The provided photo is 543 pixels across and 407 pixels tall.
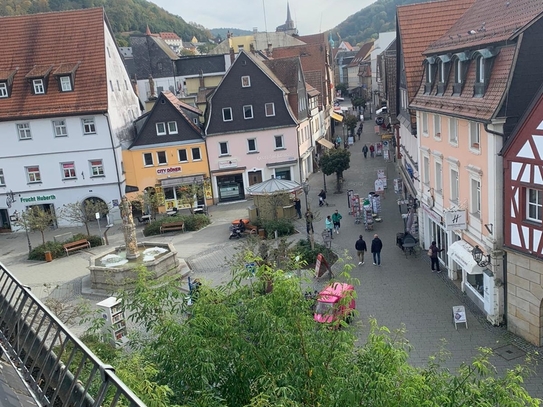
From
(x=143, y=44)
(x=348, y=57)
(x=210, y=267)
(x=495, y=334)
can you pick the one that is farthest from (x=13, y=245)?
(x=348, y=57)

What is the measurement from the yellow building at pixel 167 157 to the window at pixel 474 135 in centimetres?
2129

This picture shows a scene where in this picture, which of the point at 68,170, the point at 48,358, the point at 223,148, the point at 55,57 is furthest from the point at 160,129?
the point at 48,358

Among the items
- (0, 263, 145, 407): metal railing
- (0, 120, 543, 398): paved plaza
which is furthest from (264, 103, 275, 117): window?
(0, 263, 145, 407): metal railing

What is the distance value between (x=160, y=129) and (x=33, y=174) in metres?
8.36

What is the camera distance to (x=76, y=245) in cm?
2791

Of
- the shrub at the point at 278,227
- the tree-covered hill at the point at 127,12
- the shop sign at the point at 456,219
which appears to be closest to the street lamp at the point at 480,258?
the shop sign at the point at 456,219

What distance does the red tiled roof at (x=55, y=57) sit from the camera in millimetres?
33031

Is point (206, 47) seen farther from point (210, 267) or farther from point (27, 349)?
point (27, 349)

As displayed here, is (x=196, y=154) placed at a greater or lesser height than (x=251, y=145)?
lesser

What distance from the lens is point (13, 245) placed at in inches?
1223

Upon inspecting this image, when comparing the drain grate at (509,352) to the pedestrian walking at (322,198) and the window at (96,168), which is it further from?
the window at (96,168)

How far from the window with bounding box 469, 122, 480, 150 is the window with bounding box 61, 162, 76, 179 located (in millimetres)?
25251

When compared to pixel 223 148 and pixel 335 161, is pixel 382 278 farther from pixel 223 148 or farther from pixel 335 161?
pixel 223 148

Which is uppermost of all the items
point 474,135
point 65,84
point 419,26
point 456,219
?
point 419,26
